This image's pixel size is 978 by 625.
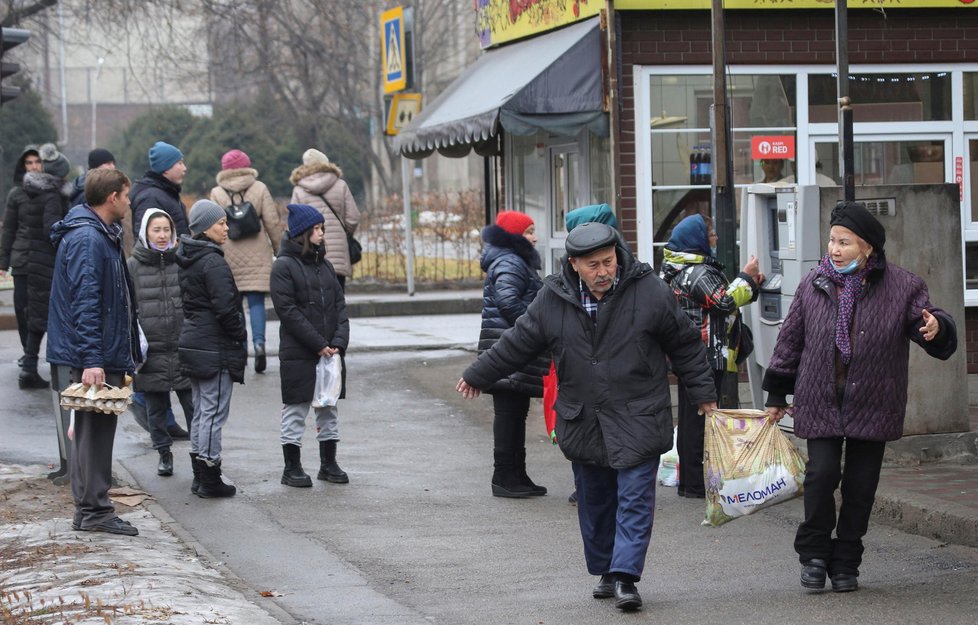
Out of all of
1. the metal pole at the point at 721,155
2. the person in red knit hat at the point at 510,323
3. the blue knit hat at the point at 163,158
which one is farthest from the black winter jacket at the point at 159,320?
the metal pole at the point at 721,155

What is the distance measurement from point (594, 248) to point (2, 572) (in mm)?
2969

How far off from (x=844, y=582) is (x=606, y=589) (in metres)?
1.00

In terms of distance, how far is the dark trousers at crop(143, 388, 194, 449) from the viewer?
31.1 feet

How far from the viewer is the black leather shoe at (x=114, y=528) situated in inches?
289

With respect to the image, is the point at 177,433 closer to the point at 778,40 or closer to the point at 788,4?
the point at 778,40

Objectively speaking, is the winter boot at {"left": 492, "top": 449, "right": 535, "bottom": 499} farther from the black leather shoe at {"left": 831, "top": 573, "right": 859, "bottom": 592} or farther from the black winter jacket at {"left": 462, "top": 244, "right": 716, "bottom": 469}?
the black leather shoe at {"left": 831, "top": 573, "right": 859, "bottom": 592}

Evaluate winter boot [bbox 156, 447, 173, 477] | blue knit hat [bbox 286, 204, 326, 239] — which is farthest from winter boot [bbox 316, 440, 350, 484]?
blue knit hat [bbox 286, 204, 326, 239]

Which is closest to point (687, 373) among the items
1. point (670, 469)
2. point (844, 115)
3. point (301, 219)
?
point (670, 469)

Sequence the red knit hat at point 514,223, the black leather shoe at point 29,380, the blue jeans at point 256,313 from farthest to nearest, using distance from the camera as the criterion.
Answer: the blue jeans at point 256,313 < the black leather shoe at point 29,380 < the red knit hat at point 514,223

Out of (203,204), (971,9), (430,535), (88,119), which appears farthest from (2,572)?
(88,119)

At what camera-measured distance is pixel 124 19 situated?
2112 centimetres

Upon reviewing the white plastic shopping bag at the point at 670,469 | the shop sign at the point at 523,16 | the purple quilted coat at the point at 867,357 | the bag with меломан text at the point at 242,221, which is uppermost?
the shop sign at the point at 523,16

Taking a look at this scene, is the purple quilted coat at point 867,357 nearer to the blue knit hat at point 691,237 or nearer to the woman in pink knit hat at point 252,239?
the blue knit hat at point 691,237

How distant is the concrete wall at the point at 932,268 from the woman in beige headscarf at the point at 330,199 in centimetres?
628
